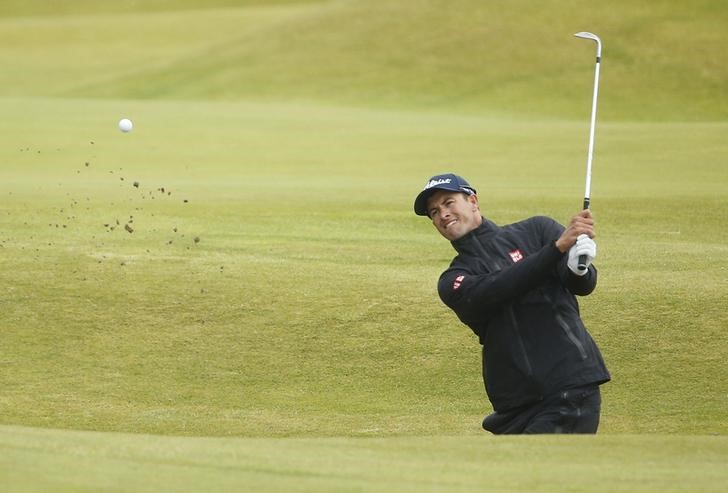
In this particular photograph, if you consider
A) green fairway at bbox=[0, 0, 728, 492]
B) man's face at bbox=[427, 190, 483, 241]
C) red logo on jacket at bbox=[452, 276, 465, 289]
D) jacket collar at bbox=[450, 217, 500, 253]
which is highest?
man's face at bbox=[427, 190, 483, 241]

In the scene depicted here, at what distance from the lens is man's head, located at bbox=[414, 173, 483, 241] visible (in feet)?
22.2

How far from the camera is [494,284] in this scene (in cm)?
642

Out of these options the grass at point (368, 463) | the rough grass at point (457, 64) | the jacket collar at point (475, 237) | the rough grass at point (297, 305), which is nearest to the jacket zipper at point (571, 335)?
the jacket collar at point (475, 237)

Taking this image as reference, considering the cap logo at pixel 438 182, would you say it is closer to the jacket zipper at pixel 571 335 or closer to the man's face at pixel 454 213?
the man's face at pixel 454 213

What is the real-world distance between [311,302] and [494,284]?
17.6 ft

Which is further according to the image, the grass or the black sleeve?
the black sleeve

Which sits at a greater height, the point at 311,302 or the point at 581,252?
the point at 581,252

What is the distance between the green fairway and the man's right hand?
1.08 m

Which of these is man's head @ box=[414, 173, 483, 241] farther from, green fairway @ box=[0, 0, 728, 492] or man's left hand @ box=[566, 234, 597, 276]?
green fairway @ box=[0, 0, 728, 492]

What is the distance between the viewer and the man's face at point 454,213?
A: 6773mm

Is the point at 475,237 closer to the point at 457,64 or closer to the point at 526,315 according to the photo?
the point at 526,315

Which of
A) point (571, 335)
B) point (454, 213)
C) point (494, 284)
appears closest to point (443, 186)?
point (454, 213)

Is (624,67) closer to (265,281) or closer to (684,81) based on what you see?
(684,81)

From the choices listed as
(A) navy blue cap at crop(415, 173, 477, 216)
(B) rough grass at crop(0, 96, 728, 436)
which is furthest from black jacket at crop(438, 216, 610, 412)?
(B) rough grass at crop(0, 96, 728, 436)
